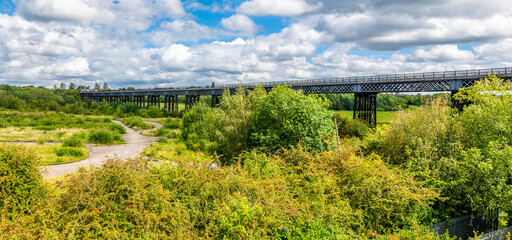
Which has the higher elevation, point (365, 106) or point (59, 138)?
point (365, 106)

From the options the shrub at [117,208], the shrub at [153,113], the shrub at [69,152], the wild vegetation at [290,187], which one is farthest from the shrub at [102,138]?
the shrub at [153,113]

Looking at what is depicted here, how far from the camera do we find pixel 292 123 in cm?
1802

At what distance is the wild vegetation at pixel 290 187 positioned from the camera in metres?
8.14

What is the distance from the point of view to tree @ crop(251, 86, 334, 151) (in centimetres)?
1786

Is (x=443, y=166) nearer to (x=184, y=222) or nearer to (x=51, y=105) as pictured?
(x=184, y=222)

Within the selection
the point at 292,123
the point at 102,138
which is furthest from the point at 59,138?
the point at 292,123

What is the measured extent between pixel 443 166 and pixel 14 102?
5298 inches

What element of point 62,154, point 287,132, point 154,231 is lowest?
point 62,154

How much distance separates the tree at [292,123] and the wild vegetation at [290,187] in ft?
0.23

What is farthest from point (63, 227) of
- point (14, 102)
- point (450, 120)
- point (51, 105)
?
point (14, 102)

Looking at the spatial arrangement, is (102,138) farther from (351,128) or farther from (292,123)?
(351,128)

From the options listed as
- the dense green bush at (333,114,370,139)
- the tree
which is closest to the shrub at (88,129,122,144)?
the tree

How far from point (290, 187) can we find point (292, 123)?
6978mm

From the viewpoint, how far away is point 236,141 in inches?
813
